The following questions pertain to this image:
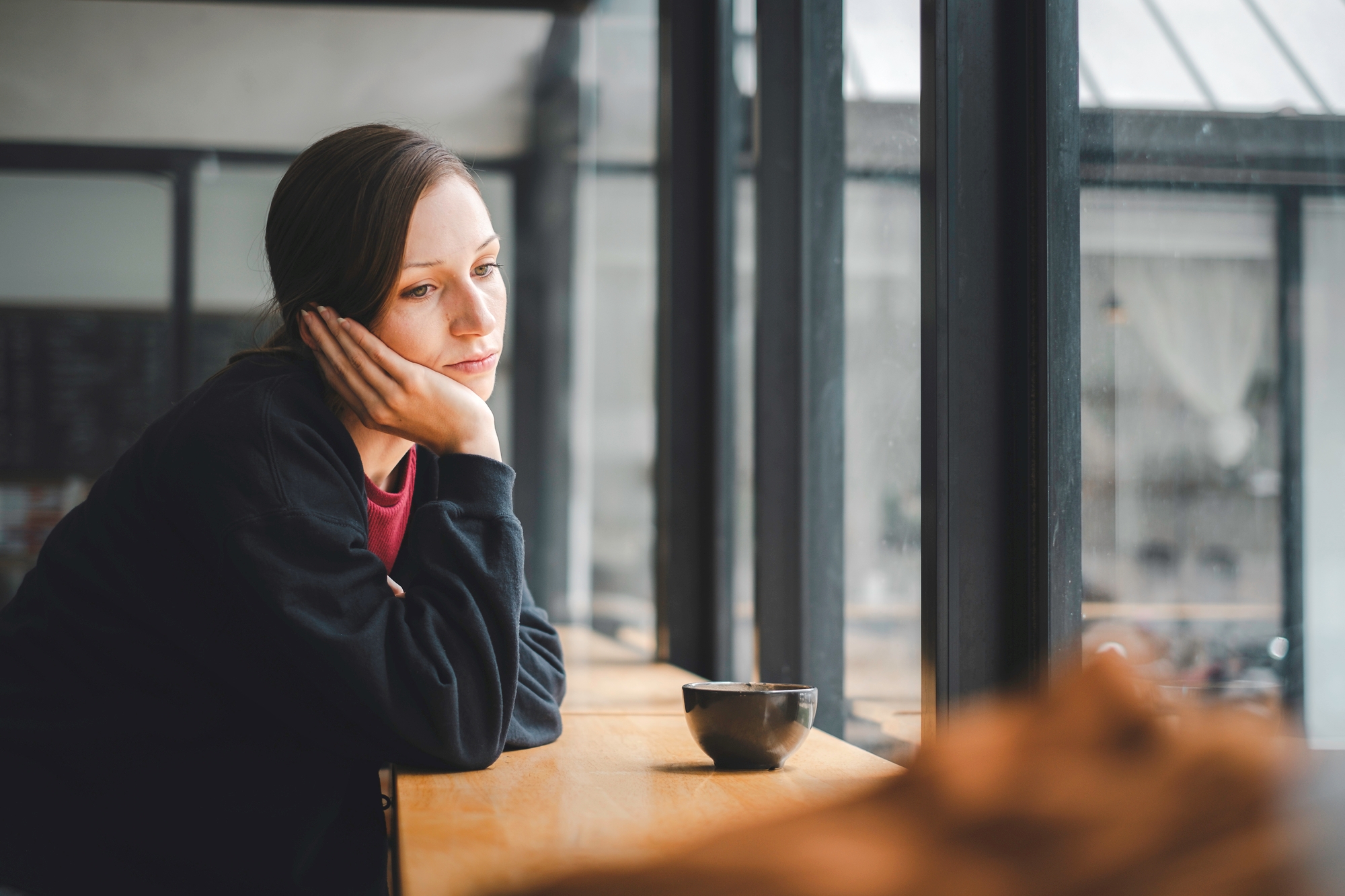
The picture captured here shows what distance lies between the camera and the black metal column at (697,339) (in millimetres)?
1920

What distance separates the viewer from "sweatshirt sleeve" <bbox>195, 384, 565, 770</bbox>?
0.83m

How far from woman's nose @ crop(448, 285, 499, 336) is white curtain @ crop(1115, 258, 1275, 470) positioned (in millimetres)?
592

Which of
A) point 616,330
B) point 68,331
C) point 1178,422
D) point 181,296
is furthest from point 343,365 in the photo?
point 68,331

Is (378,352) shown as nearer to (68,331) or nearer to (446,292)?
(446,292)

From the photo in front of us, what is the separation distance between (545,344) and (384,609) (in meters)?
1.93

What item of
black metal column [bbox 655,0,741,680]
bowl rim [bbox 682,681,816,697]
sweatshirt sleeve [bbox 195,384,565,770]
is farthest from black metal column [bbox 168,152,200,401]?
bowl rim [bbox 682,681,816,697]

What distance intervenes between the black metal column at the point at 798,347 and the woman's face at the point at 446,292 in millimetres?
601

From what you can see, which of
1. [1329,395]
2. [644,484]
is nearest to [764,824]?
[1329,395]

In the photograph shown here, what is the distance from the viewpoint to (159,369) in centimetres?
264

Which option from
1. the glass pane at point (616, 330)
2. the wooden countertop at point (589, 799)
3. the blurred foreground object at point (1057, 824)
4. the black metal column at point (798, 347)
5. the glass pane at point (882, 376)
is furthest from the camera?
the glass pane at point (616, 330)

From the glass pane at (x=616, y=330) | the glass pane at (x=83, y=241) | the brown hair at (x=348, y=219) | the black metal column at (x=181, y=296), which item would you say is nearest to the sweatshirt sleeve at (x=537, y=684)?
the brown hair at (x=348, y=219)

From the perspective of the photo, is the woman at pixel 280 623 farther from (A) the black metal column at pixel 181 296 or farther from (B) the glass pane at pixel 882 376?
(A) the black metal column at pixel 181 296

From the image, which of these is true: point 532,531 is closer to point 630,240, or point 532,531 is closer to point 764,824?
point 630,240

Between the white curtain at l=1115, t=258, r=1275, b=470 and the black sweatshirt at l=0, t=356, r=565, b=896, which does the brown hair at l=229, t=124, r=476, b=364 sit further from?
the white curtain at l=1115, t=258, r=1275, b=470
